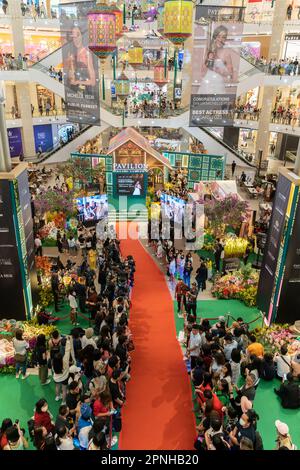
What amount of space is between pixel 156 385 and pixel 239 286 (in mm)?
4394

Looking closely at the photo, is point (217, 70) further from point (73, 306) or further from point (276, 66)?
point (73, 306)

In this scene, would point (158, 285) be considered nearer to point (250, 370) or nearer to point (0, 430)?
point (250, 370)

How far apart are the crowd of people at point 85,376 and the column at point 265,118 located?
1626cm

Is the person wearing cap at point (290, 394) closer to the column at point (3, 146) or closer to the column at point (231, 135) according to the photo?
the column at point (3, 146)

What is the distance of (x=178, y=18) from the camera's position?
11195 millimetres

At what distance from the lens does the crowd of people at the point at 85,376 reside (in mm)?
5488

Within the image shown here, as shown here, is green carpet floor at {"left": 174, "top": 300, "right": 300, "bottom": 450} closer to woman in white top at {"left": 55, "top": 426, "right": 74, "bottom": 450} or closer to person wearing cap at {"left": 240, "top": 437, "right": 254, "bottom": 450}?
person wearing cap at {"left": 240, "top": 437, "right": 254, "bottom": 450}

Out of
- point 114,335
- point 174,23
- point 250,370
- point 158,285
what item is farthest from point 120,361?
point 174,23

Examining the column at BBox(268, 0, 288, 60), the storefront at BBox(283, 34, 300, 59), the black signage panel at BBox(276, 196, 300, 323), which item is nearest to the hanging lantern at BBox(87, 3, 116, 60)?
the black signage panel at BBox(276, 196, 300, 323)

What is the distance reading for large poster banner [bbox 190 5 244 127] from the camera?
14828 mm

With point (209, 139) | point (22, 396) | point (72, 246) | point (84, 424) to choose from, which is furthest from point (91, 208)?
point (84, 424)

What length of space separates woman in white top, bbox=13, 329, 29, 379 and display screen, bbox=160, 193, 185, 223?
27.9 ft

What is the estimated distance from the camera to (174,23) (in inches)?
446

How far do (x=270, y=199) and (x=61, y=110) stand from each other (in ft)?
47.9
